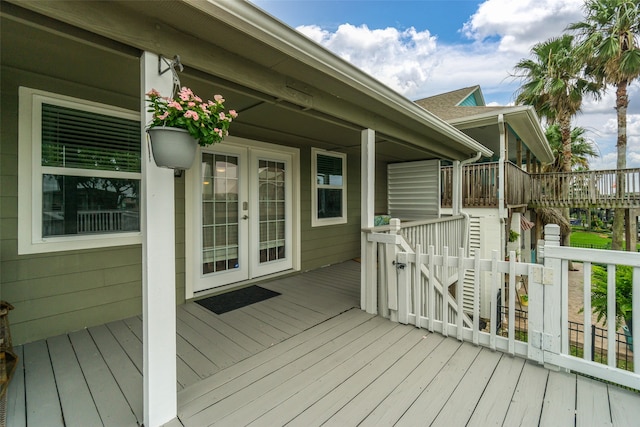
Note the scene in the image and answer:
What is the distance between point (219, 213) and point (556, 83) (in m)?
11.8

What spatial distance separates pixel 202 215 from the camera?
11.7ft

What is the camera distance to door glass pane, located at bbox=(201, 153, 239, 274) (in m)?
3.61

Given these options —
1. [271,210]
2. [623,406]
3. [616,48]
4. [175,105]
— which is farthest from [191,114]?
[616,48]

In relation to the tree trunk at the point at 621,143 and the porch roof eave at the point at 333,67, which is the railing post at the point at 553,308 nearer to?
the porch roof eave at the point at 333,67

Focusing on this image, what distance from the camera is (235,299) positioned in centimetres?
354

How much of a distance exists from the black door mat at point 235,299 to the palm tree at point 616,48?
11.5m

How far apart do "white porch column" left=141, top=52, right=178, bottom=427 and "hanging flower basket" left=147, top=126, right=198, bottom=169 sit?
11 centimetres

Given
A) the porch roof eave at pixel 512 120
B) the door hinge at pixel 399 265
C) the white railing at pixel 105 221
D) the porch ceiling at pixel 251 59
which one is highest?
the porch roof eave at pixel 512 120

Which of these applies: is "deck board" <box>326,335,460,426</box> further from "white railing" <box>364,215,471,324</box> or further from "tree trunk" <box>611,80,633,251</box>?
"tree trunk" <box>611,80,633,251</box>

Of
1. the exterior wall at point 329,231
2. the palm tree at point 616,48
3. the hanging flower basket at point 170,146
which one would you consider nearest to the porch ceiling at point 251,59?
the hanging flower basket at point 170,146

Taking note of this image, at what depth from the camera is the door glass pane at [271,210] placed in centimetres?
425

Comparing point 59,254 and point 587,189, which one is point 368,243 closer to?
point 59,254

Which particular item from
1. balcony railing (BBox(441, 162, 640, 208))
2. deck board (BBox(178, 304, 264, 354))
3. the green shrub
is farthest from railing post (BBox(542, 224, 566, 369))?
balcony railing (BBox(441, 162, 640, 208))

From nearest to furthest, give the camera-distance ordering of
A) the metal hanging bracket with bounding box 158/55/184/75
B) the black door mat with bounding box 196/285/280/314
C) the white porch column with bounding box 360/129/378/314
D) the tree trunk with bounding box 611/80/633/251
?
1. the metal hanging bracket with bounding box 158/55/184/75
2. the white porch column with bounding box 360/129/378/314
3. the black door mat with bounding box 196/285/280/314
4. the tree trunk with bounding box 611/80/633/251
